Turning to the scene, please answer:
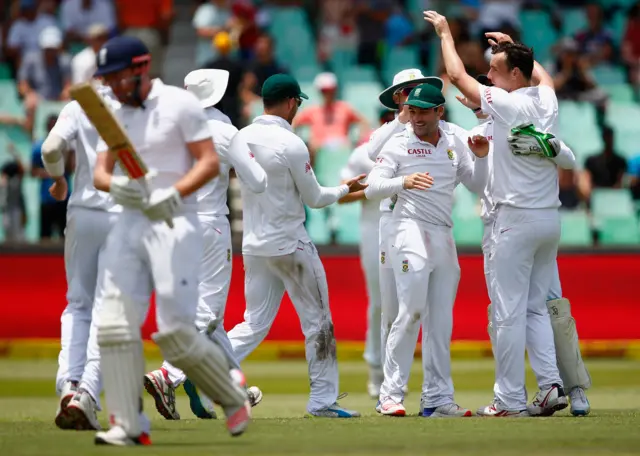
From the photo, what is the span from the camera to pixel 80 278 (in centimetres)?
966

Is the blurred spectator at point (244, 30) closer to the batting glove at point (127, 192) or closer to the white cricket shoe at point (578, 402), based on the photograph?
the white cricket shoe at point (578, 402)

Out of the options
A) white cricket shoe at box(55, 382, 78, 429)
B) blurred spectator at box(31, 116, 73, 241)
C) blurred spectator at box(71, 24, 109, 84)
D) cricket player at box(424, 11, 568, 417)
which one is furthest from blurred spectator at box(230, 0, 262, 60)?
white cricket shoe at box(55, 382, 78, 429)

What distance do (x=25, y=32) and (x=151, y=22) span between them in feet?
6.90

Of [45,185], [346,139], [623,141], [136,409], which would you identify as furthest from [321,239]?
[136,409]

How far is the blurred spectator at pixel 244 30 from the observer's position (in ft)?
70.5

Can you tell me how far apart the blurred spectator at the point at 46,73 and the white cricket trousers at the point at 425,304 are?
11.2 metres

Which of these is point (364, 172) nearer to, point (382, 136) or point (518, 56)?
point (382, 136)

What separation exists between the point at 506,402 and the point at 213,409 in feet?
7.42

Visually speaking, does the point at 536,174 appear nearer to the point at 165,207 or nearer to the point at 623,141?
the point at 165,207

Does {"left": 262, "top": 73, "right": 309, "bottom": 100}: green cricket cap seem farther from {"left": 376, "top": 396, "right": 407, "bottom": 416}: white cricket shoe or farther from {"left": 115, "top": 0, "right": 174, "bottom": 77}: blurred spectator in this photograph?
{"left": 115, "top": 0, "right": 174, "bottom": 77}: blurred spectator

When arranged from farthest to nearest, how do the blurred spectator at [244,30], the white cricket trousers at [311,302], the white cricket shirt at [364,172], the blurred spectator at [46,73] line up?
the blurred spectator at [244,30], the blurred spectator at [46,73], the white cricket shirt at [364,172], the white cricket trousers at [311,302]

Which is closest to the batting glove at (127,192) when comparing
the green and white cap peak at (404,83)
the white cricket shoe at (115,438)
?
the white cricket shoe at (115,438)

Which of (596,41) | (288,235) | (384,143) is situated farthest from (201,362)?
(596,41)

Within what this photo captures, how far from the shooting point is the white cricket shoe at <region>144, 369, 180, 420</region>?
1049cm
